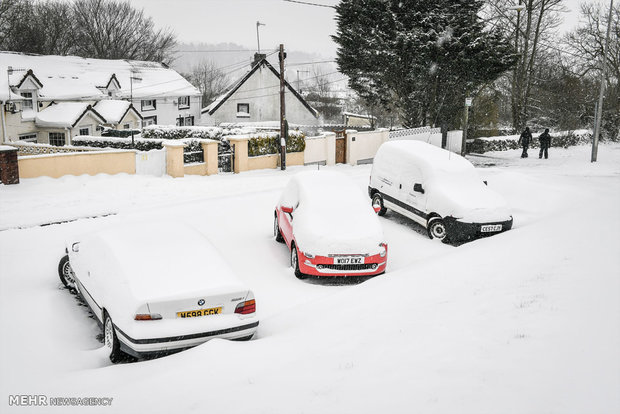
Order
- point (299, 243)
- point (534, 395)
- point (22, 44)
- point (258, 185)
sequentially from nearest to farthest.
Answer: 1. point (534, 395)
2. point (299, 243)
3. point (258, 185)
4. point (22, 44)

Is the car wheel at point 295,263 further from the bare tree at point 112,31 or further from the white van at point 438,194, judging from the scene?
the bare tree at point 112,31

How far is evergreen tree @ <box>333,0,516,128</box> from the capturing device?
2980 centimetres

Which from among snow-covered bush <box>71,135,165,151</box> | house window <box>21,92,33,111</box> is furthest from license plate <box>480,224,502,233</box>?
house window <box>21,92,33,111</box>

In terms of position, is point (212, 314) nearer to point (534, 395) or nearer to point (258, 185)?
point (534, 395)

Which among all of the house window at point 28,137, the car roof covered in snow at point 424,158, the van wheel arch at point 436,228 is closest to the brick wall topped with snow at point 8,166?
the car roof covered in snow at point 424,158

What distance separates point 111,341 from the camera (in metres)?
6.38

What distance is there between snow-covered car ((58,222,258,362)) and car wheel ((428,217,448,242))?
21.6ft

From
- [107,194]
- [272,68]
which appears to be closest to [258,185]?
[107,194]

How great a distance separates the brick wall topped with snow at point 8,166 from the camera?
50.4 feet

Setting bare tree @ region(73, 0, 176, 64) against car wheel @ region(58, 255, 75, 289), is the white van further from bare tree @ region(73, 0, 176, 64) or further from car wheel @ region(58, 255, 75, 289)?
bare tree @ region(73, 0, 176, 64)

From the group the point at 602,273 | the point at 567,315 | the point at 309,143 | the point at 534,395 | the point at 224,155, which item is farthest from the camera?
the point at 309,143

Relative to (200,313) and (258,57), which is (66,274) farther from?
(258,57)

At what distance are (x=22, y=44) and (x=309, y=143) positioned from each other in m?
43.7

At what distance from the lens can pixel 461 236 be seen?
39.5 feet
